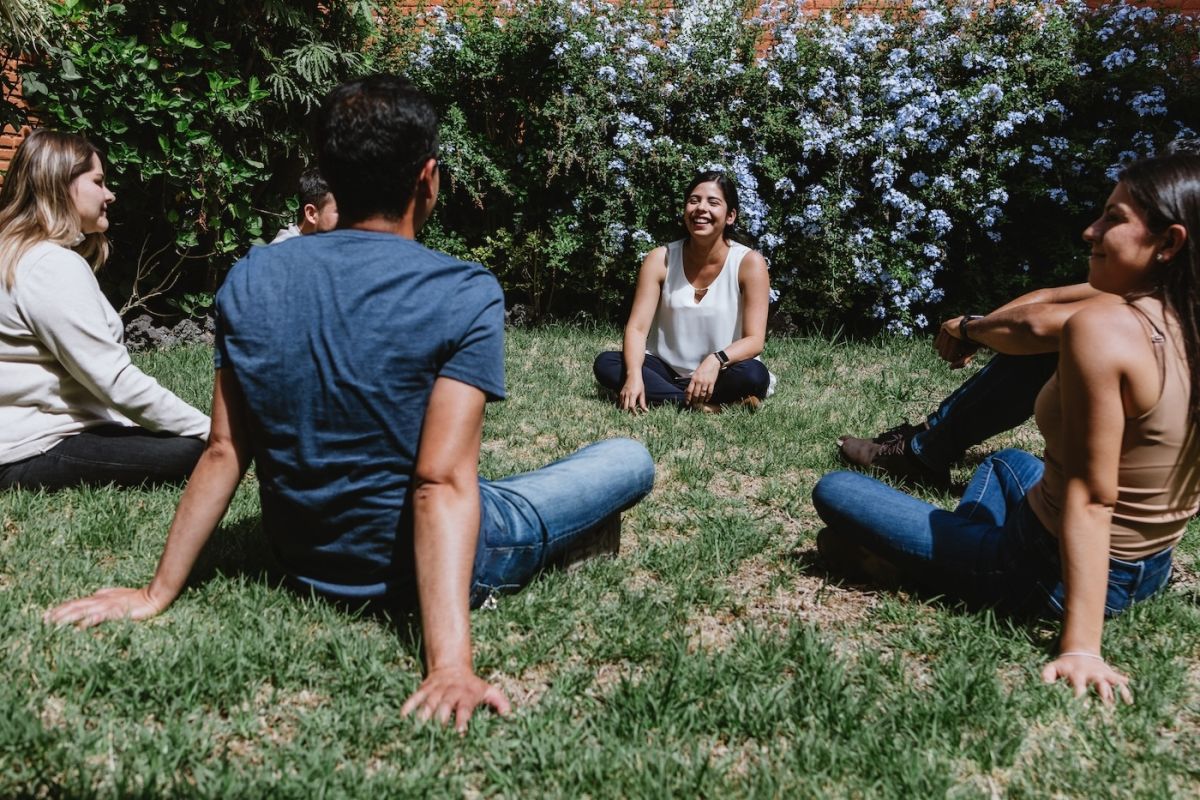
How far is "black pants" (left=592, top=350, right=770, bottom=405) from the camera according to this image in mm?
5574

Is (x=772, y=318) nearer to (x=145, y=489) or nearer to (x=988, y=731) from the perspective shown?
(x=145, y=489)

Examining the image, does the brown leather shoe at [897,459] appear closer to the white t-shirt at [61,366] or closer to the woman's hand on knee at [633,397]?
the woman's hand on knee at [633,397]

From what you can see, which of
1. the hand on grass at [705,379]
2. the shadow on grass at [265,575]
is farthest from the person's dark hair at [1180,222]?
the hand on grass at [705,379]

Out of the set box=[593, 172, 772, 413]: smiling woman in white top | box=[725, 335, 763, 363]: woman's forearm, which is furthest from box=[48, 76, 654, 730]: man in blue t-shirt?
box=[725, 335, 763, 363]: woman's forearm

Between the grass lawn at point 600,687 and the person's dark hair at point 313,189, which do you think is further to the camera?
the person's dark hair at point 313,189

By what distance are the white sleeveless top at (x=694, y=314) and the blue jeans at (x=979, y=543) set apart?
8.58 feet

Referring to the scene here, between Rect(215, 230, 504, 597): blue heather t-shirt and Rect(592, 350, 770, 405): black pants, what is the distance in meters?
3.25

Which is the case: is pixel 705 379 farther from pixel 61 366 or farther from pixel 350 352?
pixel 350 352

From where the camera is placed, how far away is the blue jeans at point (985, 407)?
4.00 m

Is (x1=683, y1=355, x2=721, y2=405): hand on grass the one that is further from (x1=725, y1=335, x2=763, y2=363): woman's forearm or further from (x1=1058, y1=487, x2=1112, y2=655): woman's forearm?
(x1=1058, y1=487, x2=1112, y2=655): woman's forearm

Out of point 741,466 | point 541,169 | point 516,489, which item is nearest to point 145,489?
point 516,489

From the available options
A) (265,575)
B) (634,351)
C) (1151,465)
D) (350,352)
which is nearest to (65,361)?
(265,575)

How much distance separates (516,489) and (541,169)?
5.47m

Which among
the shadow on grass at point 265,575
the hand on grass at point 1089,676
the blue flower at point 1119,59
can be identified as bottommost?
the shadow on grass at point 265,575
